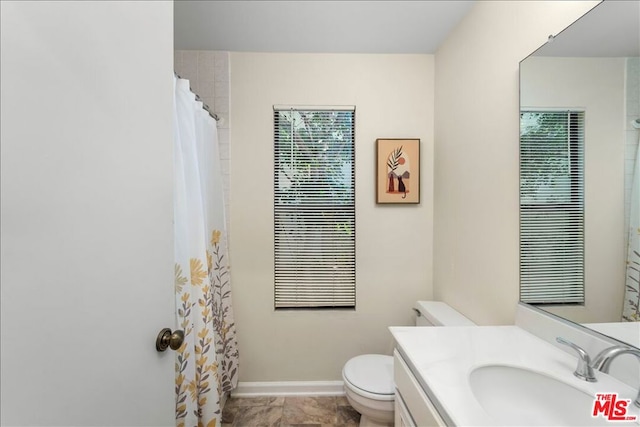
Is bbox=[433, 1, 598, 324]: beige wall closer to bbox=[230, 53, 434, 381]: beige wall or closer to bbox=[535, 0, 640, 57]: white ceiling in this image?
bbox=[535, 0, 640, 57]: white ceiling

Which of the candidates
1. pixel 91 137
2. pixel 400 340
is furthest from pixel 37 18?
pixel 400 340

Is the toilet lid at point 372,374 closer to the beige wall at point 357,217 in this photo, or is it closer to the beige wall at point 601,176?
the beige wall at point 357,217

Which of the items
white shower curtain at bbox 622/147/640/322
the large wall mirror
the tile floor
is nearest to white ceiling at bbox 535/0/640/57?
the large wall mirror

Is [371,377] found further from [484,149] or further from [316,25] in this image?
[316,25]

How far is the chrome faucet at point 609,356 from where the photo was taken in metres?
0.75

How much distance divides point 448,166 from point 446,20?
86 cm

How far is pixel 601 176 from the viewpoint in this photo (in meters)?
0.91

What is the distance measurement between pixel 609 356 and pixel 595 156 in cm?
61

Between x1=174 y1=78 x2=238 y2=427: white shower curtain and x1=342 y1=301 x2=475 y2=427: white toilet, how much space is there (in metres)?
0.71

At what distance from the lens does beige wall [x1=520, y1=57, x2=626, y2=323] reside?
33.8 inches

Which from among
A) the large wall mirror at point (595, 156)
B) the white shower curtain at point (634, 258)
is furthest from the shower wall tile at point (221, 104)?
the white shower curtain at point (634, 258)

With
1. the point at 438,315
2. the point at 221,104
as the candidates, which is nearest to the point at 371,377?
the point at 438,315

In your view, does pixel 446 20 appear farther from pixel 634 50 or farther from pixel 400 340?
pixel 400 340

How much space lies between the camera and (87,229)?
0.54 m
